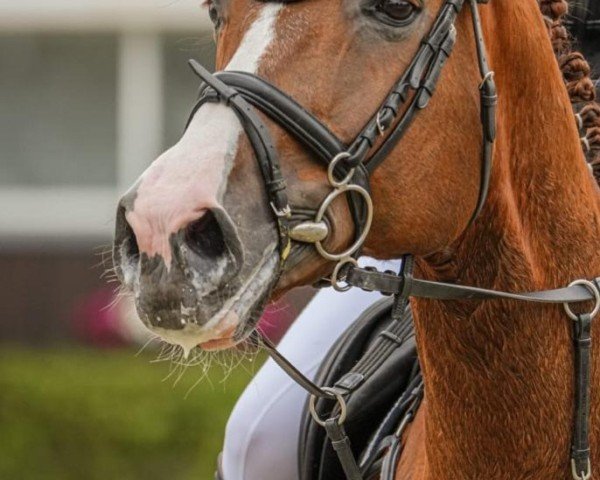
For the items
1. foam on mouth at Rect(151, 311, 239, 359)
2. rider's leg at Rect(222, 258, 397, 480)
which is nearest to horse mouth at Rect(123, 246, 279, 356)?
foam on mouth at Rect(151, 311, 239, 359)

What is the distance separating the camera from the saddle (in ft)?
13.0

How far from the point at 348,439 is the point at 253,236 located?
114 cm

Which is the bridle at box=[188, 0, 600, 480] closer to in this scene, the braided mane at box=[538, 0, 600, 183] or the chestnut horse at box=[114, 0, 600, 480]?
the chestnut horse at box=[114, 0, 600, 480]

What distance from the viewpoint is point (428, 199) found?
3.24 m

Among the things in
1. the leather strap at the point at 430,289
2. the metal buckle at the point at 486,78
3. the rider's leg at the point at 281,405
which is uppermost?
the metal buckle at the point at 486,78

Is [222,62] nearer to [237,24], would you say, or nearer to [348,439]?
[237,24]

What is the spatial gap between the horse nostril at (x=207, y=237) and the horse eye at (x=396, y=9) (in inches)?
24.7

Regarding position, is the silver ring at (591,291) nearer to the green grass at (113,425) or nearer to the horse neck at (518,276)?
the horse neck at (518,276)

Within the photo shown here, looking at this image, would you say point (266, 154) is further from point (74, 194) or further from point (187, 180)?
point (74, 194)

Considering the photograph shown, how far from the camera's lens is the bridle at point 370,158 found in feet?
9.82

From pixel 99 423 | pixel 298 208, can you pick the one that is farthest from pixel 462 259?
pixel 99 423

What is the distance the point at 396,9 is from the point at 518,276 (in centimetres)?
69

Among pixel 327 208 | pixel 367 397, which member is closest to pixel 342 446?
pixel 367 397

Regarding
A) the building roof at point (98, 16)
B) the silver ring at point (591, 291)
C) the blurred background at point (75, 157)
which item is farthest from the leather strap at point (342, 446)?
the building roof at point (98, 16)
